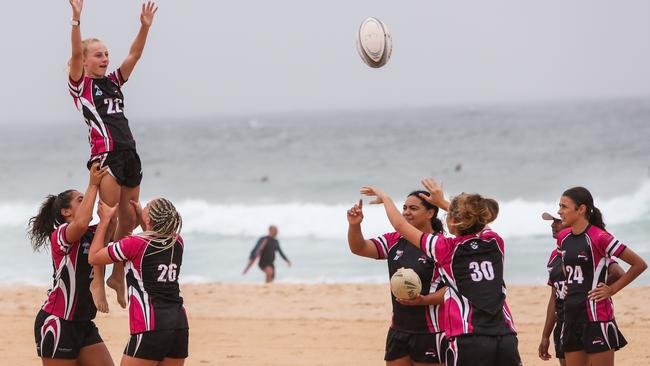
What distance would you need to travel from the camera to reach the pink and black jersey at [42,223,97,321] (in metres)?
7.63

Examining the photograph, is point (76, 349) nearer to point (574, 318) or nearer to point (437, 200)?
point (437, 200)

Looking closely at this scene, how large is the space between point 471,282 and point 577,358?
193 cm

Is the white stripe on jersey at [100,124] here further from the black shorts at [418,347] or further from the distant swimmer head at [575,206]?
the distant swimmer head at [575,206]

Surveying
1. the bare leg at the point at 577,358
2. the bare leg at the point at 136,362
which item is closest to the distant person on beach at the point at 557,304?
the bare leg at the point at 577,358

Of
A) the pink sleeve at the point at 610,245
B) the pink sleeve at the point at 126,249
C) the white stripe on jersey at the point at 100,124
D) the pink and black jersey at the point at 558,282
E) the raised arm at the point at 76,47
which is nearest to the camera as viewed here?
the pink sleeve at the point at 126,249

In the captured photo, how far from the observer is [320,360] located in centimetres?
1187

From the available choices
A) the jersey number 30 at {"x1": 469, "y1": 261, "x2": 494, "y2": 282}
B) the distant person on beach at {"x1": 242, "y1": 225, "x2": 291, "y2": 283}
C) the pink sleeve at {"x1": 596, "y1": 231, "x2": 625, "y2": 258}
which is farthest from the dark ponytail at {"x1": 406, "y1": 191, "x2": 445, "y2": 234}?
the distant person on beach at {"x1": 242, "y1": 225, "x2": 291, "y2": 283}

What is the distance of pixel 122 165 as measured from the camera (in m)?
7.97

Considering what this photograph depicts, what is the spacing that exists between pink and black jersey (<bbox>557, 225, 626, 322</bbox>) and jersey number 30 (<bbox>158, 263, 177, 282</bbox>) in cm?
308

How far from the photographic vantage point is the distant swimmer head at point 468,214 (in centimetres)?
682

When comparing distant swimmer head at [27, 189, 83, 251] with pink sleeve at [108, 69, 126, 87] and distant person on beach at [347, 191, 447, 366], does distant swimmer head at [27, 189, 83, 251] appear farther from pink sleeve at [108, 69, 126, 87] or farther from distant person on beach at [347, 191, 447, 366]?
distant person on beach at [347, 191, 447, 366]

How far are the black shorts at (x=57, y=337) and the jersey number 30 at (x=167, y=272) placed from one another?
1056mm

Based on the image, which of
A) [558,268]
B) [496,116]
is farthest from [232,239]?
[496,116]

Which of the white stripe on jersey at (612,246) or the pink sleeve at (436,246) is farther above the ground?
the white stripe on jersey at (612,246)
